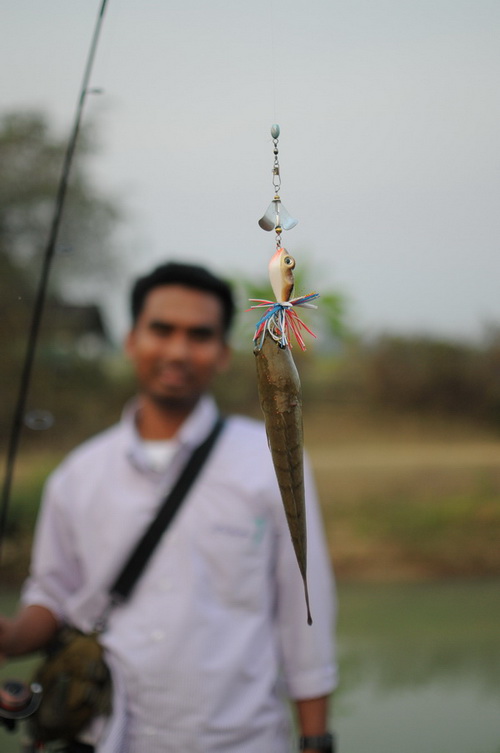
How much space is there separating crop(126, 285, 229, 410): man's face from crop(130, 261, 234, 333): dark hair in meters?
0.02

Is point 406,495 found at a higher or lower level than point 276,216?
higher

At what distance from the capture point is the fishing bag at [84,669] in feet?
4.46

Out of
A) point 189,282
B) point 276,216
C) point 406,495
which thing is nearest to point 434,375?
point 406,495

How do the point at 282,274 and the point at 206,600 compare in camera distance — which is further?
the point at 206,600

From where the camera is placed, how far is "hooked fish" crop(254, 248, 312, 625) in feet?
1.73

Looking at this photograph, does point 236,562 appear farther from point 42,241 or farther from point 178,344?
point 42,241

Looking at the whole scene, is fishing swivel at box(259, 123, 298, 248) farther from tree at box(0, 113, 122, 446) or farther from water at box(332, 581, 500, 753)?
water at box(332, 581, 500, 753)

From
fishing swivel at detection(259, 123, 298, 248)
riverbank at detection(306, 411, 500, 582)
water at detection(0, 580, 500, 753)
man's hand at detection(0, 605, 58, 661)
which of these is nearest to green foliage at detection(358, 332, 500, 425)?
riverbank at detection(306, 411, 500, 582)

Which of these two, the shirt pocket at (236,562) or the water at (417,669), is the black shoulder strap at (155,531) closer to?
the shirt pocket at (236,562)

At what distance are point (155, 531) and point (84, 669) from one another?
29 cm

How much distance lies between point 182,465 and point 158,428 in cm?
19

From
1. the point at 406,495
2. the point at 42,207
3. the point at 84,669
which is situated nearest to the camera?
the point at 84,669

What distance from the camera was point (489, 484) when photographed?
168 inches

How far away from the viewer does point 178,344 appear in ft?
5.12
